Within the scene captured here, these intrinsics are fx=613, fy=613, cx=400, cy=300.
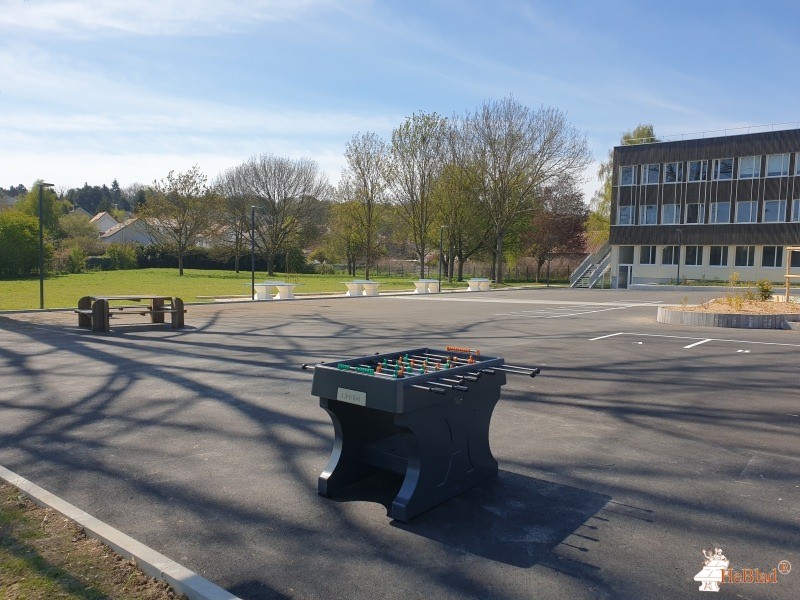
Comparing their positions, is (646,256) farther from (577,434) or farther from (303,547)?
(303,547)

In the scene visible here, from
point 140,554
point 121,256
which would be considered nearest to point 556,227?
point 121,256

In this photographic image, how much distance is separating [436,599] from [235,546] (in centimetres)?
137

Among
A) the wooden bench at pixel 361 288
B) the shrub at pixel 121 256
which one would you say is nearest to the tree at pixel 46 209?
the shrub at pixel 121 256

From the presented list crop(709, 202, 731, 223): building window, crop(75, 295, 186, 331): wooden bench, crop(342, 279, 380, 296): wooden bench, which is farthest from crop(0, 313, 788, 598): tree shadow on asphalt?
crop(709, 202, 731, 223): building window

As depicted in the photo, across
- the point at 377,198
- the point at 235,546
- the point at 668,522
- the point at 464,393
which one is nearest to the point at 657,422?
the point at 668,522

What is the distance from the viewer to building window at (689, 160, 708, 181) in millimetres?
48844

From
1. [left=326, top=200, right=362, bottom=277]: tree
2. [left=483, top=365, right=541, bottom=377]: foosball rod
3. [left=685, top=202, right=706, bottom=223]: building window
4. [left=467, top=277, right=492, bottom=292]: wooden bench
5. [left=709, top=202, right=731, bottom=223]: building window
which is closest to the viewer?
[left=483, top=365, right=541, bottom=377]: foosball rod

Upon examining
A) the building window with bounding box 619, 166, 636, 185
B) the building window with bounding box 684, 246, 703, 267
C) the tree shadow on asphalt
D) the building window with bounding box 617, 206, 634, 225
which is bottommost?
the tree shadow on asphalt

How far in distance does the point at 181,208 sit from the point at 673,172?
42.3 metres

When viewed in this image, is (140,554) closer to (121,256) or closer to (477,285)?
(477,285)

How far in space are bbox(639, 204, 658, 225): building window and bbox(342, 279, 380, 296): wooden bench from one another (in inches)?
1136

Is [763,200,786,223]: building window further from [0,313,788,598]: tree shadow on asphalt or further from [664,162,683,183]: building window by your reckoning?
[0,313,788,598]: tree shadow on asphalt

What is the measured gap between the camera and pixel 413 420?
167 inches

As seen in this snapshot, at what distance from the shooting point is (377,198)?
175 feet
